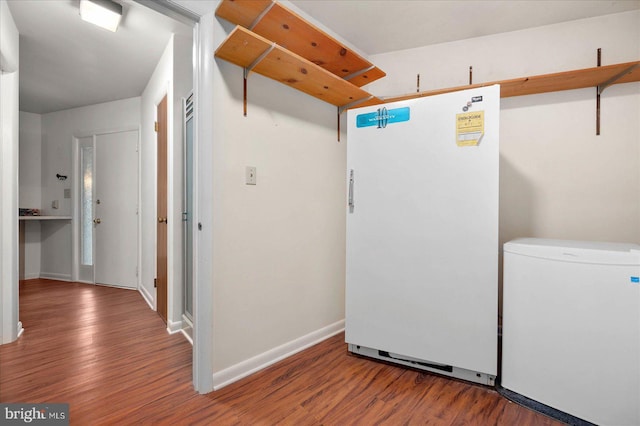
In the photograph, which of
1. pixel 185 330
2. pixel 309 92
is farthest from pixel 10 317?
pixel 309 92

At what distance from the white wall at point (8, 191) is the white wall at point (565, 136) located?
3.40 m

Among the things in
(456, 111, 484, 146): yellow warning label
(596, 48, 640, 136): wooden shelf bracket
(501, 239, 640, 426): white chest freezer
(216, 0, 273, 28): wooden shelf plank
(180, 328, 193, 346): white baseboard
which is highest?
(216, 0, 273, 28): wooden shelf plank

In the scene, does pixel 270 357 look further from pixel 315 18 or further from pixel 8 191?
pixel 315 18

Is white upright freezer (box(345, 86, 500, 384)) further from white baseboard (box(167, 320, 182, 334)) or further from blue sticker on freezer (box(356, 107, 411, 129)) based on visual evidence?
white baseboard (box(167, 320, 182, 334))

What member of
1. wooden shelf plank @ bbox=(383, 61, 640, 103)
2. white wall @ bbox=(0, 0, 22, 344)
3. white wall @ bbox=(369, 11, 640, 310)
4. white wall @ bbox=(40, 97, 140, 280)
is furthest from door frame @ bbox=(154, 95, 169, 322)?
wooden shelf plank @ bbox=(383, 61, 640, 103)

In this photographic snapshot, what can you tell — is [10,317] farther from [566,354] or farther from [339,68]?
[566,354]

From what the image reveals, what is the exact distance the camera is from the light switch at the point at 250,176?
1.79m

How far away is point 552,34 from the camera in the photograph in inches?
85.4

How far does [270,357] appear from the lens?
1.90 m

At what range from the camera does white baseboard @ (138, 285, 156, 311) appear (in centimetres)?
312

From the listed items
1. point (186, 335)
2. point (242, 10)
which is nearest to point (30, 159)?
point (186, 335)

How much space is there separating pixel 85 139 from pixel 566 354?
5.66 meters

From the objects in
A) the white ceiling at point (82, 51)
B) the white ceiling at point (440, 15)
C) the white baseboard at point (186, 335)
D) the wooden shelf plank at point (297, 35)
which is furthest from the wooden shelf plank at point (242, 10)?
the white baseboard at point (186, 335)

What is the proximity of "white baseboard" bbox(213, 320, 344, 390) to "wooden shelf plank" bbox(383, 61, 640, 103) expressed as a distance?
2200 millimetres
